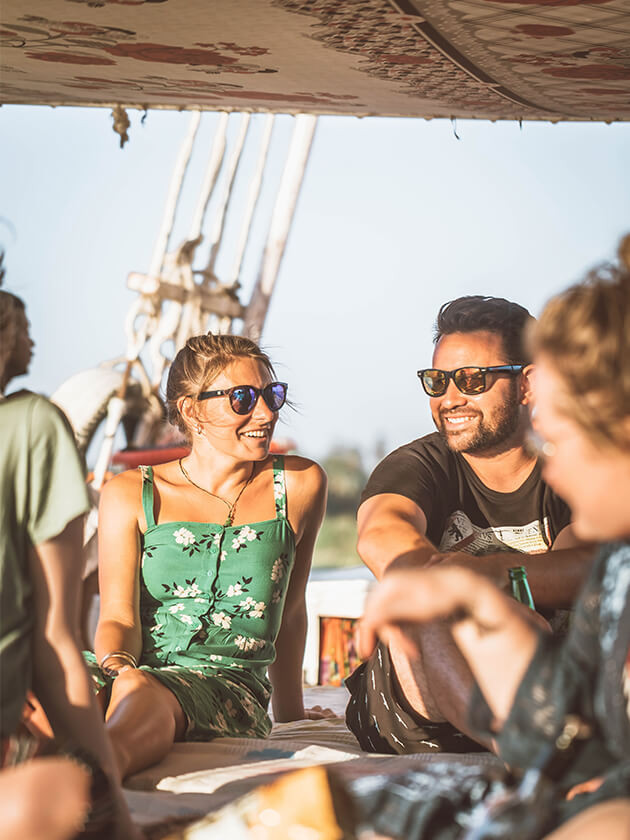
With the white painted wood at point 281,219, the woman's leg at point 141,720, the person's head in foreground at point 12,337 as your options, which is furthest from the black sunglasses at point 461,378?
the white painted wood at point 281,219

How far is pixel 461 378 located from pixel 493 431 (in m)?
0.16

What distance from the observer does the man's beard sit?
2852mm

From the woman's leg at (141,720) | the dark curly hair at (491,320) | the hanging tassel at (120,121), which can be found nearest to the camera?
the woman's leg at (141,720)

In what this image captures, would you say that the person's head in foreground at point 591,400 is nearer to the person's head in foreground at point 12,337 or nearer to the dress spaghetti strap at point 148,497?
the person's head in foreground at point 12,337

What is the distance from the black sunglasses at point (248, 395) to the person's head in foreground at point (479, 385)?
466mm

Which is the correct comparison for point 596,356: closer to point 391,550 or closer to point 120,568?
point 391,550

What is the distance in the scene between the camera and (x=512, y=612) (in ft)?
5.23

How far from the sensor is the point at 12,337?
185 centimetres

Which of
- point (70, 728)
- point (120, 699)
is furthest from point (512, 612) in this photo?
point (120, 699)

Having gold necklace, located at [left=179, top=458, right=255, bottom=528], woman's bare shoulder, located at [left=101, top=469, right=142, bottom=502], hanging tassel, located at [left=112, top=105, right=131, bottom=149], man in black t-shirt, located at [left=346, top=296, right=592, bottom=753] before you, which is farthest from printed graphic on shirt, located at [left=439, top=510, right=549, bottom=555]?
hanging tassel, located at [left=112, top=105, right=131, bottom=149]

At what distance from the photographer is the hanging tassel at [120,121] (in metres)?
3.62

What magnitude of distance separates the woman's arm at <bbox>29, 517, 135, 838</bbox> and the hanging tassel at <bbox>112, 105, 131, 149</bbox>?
2.15 metres

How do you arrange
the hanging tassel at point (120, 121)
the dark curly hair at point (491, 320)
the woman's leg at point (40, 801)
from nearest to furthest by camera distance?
1. the woman's leg at point (40, 801)
2. the dark curly hair at point (491, 320)
3. the hanging tassel at point (120, 121)

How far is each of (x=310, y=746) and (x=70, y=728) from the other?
100 cm
